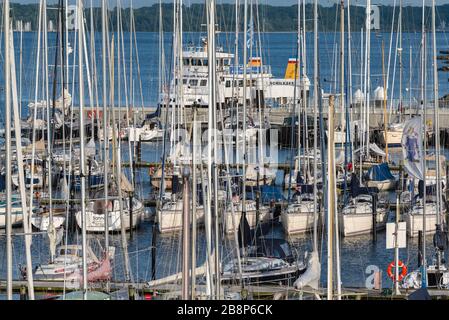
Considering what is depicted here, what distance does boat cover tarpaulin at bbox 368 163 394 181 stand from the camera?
1700 inches

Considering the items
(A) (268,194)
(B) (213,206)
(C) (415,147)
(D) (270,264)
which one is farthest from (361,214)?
(B) (213,206)

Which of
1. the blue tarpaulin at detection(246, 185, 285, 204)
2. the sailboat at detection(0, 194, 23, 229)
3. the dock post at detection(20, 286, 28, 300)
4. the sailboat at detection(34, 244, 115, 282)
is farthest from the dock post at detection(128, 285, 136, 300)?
the blue tarpaulin at detection(246, 185, 285, 204)

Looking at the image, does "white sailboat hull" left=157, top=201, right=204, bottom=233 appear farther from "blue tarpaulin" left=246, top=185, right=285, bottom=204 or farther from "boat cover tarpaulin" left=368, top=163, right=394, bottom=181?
"boat cover tarpaulin" left=368, top=163, right=394, bottom=181

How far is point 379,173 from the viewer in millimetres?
43250

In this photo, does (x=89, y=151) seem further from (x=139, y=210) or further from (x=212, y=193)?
(x=212, y=193)

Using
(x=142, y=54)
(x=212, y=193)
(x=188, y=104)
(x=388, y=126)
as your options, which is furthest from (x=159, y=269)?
(x=142, y=54)

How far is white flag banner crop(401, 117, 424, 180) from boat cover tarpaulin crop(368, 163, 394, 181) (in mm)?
10323

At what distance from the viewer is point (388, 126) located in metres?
56.4

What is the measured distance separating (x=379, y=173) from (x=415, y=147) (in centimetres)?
1066

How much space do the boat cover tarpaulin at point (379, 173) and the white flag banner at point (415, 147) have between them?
33.9ft

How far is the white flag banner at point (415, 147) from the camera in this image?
107 feet

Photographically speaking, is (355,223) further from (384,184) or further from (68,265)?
(68,265)
